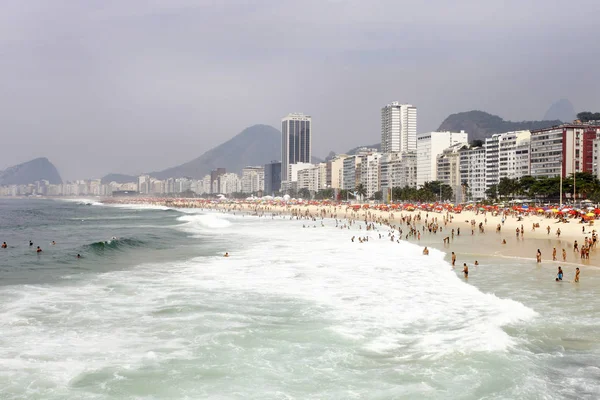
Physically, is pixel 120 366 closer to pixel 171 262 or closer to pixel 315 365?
pixel 315 365

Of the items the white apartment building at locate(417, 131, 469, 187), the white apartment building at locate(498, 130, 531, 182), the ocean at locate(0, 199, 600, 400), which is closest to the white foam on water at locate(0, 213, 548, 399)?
the ocean at locate(0, 199, 600, 400)

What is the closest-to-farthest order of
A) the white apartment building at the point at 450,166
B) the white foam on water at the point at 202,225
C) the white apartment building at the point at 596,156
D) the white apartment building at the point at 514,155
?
the white foam on water at the point at 202,225, the white apartment building at the point at 596,156, the white apartment building at the point at 514,155, the white apartment building at the point at 450,166

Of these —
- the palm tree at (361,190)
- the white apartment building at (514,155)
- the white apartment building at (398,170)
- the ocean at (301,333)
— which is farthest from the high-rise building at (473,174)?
the ocean at (301,333)

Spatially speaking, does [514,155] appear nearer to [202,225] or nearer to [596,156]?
[596,156]

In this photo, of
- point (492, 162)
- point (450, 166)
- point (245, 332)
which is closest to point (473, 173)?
point (492, 162)

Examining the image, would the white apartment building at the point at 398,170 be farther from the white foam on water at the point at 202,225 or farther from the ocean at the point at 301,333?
the ocean at the point at 301,333

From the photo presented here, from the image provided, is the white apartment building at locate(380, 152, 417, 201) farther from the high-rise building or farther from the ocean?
the ocean
